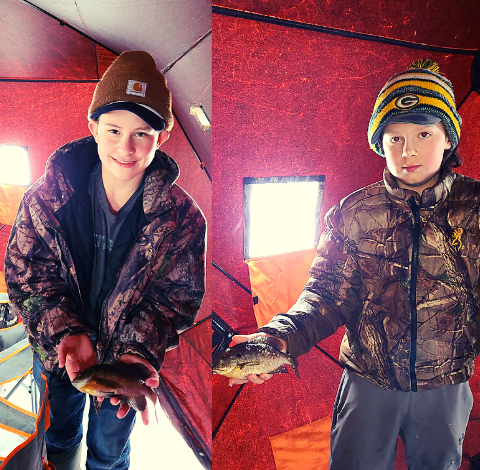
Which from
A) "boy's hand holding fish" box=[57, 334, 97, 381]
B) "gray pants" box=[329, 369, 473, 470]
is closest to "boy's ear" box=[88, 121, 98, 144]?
"boy's hand holding fish" box=[57, 334, 97, 381]

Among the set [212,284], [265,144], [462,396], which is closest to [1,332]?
[212,284]

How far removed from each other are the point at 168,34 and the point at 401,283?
96 centimetres

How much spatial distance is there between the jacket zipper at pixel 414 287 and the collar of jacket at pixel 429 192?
0.02 m

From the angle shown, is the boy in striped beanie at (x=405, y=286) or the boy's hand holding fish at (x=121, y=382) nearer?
the boy's hand holding fish at (x=121, y=382)

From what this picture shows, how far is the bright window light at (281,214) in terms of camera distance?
44.3 inches

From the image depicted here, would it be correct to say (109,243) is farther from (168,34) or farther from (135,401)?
(168,34)

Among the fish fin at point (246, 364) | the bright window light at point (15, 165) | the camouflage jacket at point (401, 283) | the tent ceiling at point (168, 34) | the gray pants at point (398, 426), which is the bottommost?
the gray pants at point (398, 426)

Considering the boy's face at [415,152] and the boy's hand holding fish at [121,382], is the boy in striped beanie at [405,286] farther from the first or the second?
the boy's hand holding fish at [121,382]

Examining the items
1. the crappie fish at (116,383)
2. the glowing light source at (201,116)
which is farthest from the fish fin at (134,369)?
the glowing light source at (201,116)

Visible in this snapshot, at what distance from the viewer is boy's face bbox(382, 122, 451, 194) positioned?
1.03 metres

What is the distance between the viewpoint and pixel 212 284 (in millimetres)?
1149

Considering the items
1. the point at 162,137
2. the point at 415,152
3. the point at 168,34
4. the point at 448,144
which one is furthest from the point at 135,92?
the point at 448,144

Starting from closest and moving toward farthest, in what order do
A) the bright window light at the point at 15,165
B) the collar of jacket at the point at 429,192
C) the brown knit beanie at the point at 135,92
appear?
the brown knit beanie at the point at 135,92
the bright window light at the point at 15,165
the collar of jacket at the point at 429,192

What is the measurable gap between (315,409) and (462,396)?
19.1 inches
